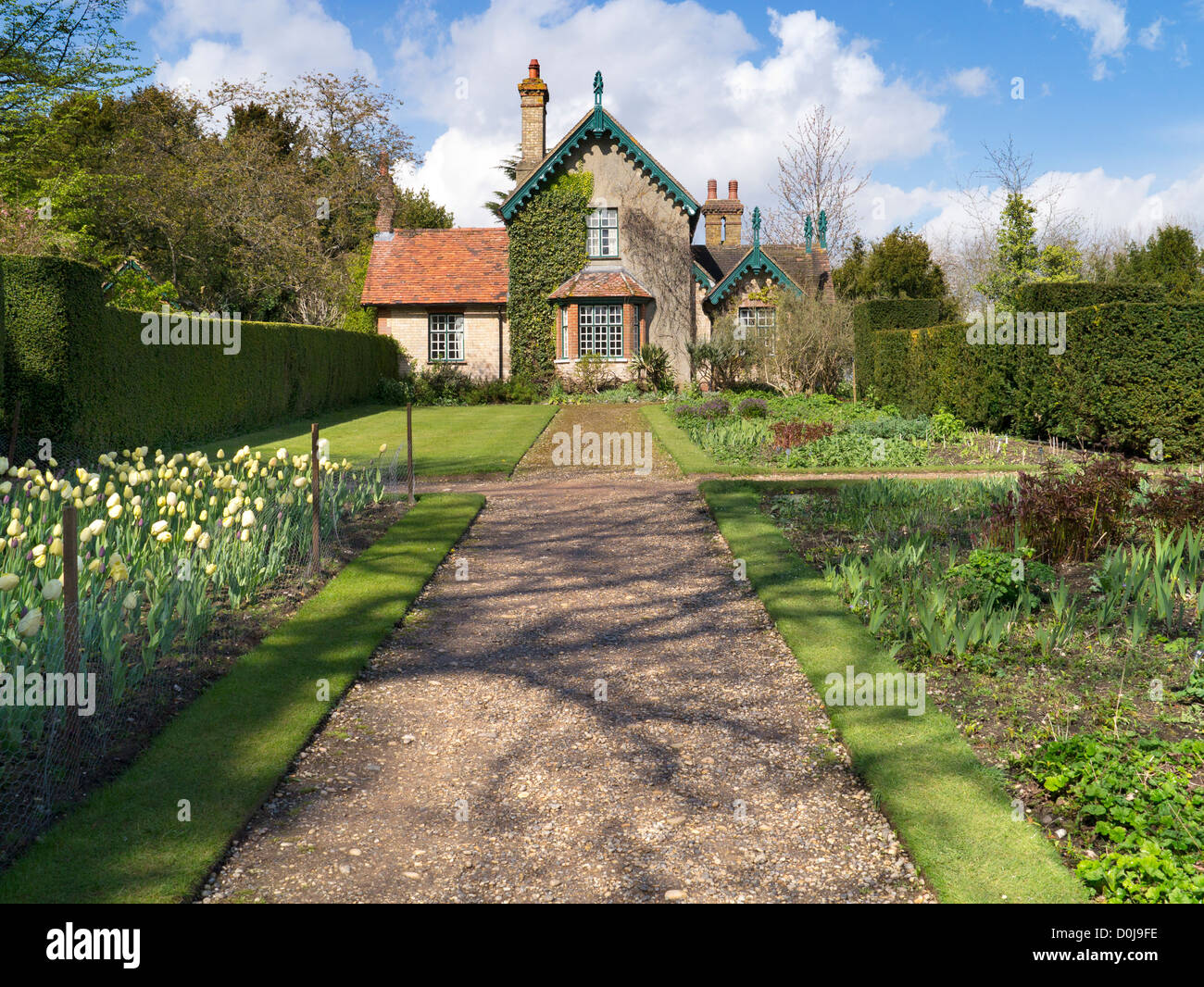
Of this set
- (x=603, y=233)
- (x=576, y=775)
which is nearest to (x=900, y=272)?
(x=603, y=233)

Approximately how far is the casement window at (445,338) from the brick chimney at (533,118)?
16.6 feet

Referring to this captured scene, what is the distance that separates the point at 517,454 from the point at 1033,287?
9050 mm

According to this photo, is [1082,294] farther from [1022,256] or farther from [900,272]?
[900,272]

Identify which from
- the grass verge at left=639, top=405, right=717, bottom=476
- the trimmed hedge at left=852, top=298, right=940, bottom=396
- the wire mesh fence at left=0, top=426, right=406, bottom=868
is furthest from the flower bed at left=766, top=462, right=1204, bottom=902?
the trimmed hedge at left=852, top=298, right=940, bottom=396

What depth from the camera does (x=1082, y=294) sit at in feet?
49.8

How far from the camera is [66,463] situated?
1275 cm

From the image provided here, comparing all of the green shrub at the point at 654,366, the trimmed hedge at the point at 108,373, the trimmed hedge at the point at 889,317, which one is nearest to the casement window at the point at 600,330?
the green shrub at the point at 654,366

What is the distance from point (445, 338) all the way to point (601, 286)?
20.0 feet

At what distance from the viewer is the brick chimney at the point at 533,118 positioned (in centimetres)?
3041

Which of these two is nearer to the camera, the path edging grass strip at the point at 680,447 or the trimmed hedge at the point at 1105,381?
the trimmed hedge at the point at 1105,381

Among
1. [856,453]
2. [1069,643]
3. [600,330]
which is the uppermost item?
[600,330]

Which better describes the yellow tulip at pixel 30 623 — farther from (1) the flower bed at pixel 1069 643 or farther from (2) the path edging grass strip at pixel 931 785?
(1) the flower bed at pixel 1069 643

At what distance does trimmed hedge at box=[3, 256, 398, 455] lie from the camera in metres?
12.6

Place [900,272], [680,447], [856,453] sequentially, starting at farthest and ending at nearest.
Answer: [900,272] → [680,447] → [856,453]
